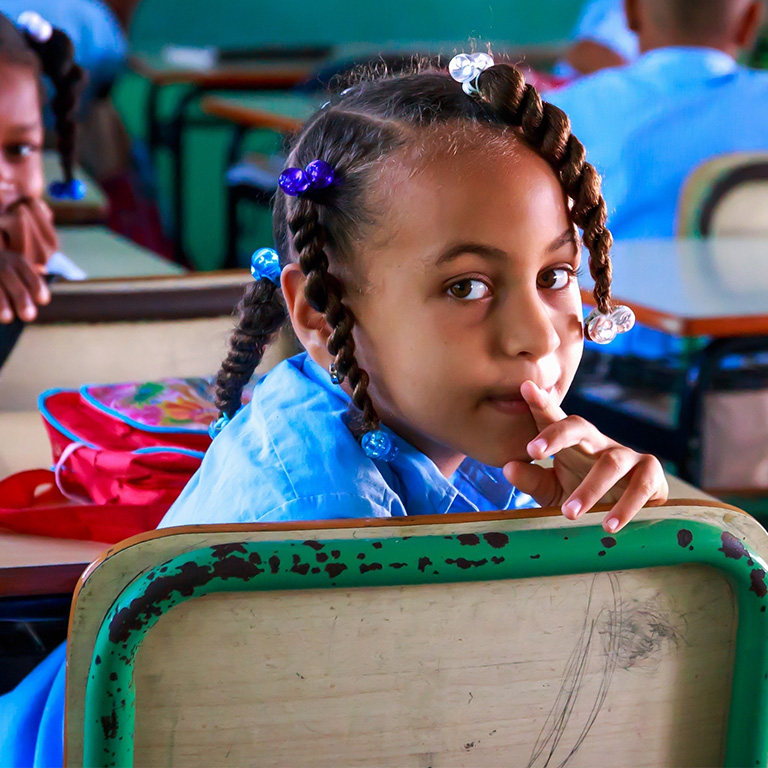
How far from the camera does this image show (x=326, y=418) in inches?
40.1

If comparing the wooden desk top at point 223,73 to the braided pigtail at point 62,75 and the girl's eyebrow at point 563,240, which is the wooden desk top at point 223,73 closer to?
the braided pigtail at point 62,75

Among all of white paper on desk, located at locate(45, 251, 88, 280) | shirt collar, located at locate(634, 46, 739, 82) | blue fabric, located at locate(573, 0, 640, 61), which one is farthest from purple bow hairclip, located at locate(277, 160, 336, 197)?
blue fabric, located at locate(573, 0, 640, 61)

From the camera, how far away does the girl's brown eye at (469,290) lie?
0.98 meters

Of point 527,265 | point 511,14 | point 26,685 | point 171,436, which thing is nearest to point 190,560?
point 527,265

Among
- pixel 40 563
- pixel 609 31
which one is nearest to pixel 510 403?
pixel 40 563

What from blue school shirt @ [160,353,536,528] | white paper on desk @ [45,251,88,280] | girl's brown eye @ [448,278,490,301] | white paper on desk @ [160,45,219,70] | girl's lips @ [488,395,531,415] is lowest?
white paper on desk @ [160,45,219,70]

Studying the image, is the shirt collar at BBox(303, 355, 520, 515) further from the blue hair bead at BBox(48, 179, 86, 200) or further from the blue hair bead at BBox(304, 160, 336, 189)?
the blue hair bead at BBox(48, 179, 86, 200)

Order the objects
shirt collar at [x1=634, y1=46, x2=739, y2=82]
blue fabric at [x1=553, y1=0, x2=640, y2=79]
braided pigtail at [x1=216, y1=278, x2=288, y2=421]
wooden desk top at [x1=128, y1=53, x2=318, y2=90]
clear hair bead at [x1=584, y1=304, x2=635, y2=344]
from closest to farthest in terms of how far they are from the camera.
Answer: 1. clear hair bead at [x1=584, y1=304, x2=635, y2=344]
2. braided pigtail at [x1=216, y1=278, x2=288, y2=421]
3. shirt collar at [x1=634, y1=46, x2=739, y2=82]
4. blue fabric at [x1=553, y1=0, x2=640, y2=79]
5. wooden desk top at [x1=128, y1=53, x2=318, y2=90]

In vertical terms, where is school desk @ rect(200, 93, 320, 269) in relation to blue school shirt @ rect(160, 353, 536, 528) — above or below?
below

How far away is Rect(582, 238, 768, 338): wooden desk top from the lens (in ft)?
6.35

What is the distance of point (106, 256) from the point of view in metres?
2.45

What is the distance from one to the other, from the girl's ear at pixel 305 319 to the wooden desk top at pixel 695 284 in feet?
2.97

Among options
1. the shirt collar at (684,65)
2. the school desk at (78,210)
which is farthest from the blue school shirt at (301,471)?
the shirt collar at (684,65)

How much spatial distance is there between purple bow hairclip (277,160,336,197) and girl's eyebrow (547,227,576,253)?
216 mm
